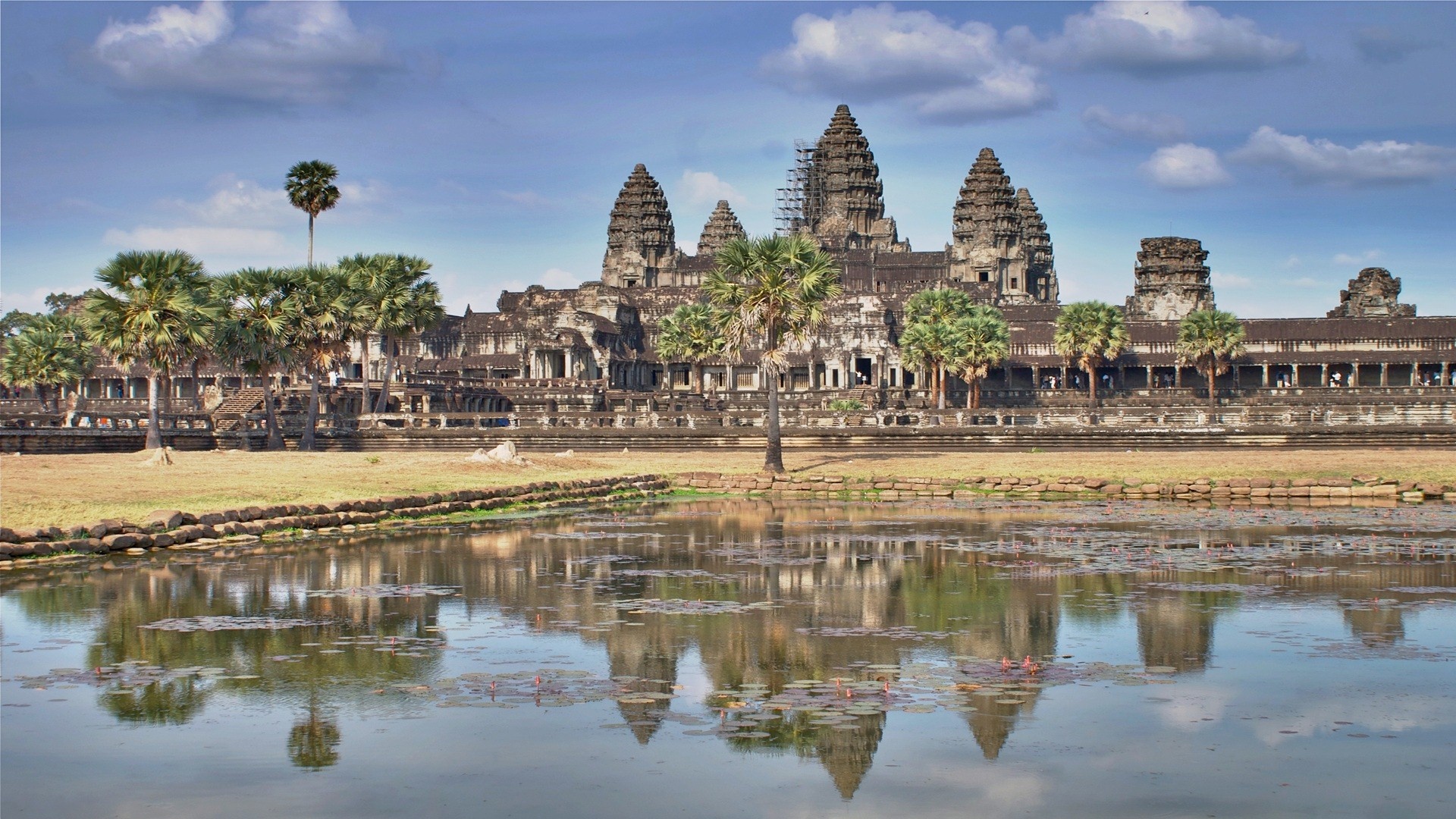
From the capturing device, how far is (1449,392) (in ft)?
250

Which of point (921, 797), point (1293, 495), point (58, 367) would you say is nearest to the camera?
point (921, 797)

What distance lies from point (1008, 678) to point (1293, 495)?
72.8 ft

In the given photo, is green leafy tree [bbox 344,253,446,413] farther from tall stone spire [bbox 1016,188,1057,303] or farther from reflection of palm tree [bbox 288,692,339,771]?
tall stone spire [bbox 1016,188,1057,303]

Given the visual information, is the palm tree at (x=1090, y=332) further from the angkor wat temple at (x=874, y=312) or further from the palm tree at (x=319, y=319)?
the palm tree at (x=319, y=319)

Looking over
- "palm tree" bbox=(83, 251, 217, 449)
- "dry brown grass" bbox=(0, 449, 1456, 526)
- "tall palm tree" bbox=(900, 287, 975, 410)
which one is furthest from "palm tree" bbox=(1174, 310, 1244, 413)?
"palm tree" bbox=(83, 251, 217, 449)

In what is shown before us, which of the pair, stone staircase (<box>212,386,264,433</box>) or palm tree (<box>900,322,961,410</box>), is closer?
stone staircase (<box>212,386,264,433</box>)

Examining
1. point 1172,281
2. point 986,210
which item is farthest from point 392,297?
point 986,210

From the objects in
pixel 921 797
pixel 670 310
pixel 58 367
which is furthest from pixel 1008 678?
pixel 670 310

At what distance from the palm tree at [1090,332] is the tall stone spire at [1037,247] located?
56.0 meters

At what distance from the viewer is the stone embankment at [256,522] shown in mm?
20719

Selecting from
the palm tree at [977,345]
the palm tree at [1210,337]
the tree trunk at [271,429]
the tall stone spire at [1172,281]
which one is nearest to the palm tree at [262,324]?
the tree trunk at [271,429]

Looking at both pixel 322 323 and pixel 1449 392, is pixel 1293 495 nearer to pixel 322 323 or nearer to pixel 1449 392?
pixel 322 323

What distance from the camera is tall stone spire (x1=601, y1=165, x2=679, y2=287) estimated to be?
13512 centimetres

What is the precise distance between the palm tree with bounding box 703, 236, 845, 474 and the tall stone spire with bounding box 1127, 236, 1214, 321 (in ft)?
237
